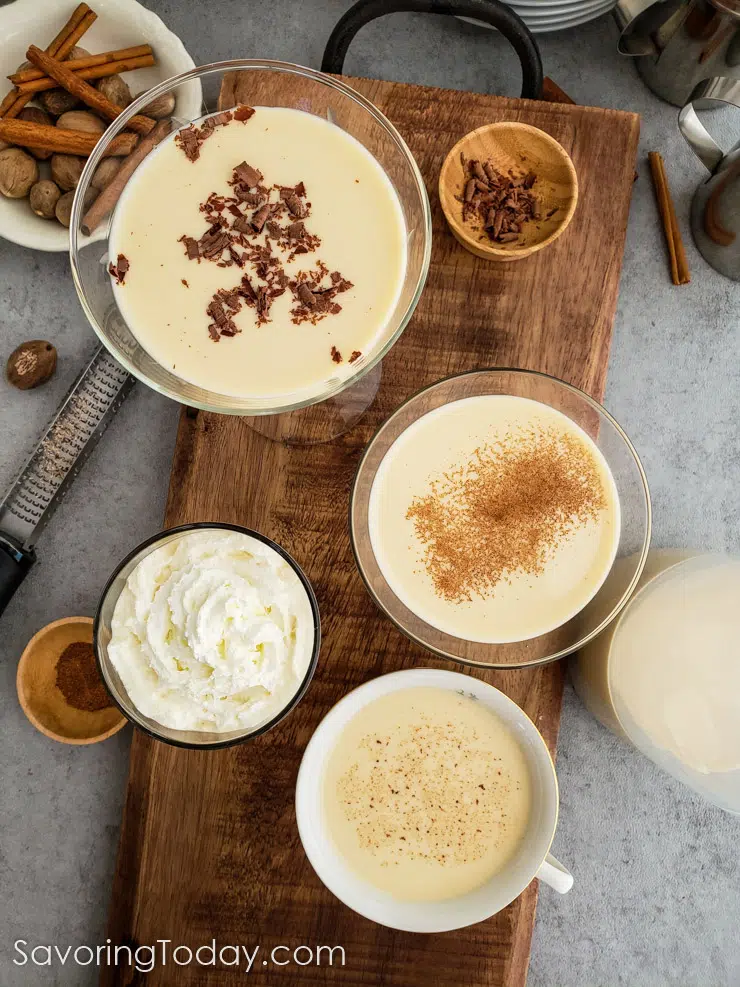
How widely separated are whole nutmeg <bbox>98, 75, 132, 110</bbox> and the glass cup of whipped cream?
0.85m

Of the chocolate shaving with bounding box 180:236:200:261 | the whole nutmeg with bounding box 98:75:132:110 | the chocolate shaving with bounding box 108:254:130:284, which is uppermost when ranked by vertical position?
the whole nutmeg with bounding box 98:75:132:110

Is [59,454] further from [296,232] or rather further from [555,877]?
[555,877]

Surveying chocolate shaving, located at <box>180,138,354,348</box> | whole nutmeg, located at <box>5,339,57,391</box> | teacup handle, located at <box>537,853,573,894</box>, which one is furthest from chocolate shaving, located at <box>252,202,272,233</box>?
teacup handle, located at <box>537,853,573,894</box>

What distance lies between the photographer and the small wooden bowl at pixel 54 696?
52.8 inches

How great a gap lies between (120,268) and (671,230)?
1.01 m

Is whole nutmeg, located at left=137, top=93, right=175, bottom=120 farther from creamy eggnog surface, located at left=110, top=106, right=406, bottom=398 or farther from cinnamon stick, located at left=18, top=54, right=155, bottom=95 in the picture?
cinnamon stick, located at left=18, top=54, right=155, bottom=95

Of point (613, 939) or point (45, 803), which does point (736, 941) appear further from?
point (45, 803)

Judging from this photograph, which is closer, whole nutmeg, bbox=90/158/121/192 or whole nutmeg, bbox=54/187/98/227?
whole nutmeg, bbox=90/158/121/192

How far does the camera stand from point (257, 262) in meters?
1.08

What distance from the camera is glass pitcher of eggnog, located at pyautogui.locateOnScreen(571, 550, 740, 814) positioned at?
3.59 ft

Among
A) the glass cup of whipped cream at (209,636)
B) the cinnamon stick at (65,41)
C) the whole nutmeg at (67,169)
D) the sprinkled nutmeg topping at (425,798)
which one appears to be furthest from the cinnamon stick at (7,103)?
the sprinkled nutmeg topping at (425,798)

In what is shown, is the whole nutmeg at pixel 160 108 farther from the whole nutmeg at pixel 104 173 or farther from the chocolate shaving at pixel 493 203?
the chocolate shaving at pixel 493 203

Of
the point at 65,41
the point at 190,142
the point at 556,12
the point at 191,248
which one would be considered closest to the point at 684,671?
the point at 191,248

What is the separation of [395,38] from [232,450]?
93 cm
